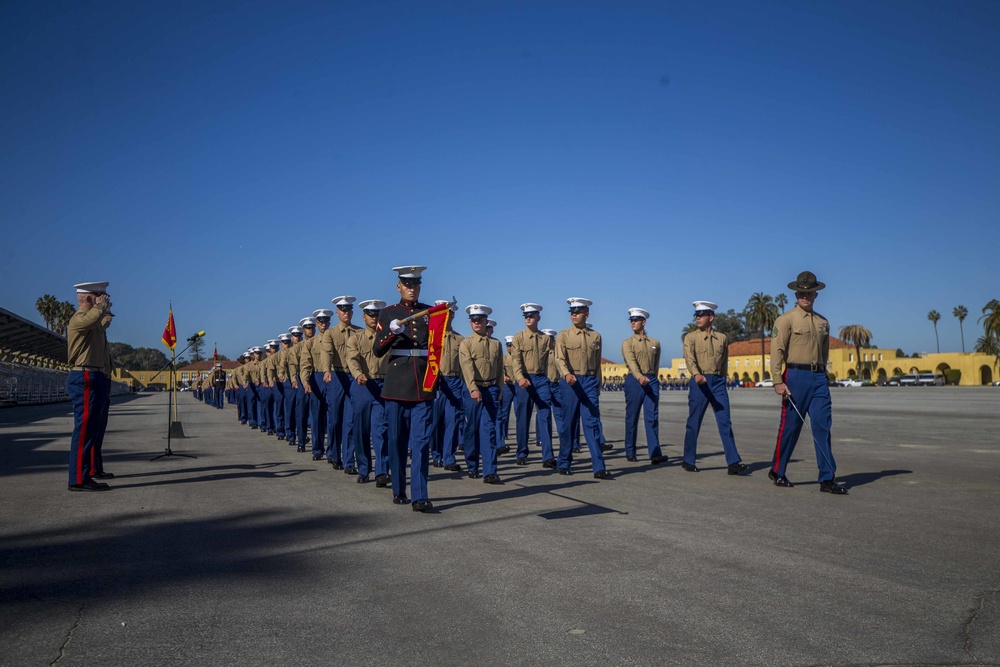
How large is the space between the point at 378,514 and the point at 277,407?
1168 cm

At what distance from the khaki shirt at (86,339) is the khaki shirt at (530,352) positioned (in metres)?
5.67

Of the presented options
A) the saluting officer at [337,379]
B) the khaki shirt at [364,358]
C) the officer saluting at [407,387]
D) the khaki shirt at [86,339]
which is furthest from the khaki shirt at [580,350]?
the khaki shirt at [86,339]

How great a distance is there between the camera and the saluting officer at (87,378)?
8586 millimetres

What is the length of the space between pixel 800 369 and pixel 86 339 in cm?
820

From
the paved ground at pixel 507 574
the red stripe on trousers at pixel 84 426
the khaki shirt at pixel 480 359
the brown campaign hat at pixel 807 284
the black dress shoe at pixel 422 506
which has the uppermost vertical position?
the brown campaign hat at pixel 807 284

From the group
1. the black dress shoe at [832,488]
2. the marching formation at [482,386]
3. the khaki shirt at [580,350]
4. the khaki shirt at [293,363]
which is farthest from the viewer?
the khaki shirt at [293,363]

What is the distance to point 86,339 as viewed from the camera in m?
9.05

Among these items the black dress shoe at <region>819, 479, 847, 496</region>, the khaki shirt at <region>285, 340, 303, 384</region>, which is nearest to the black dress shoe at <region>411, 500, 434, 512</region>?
the black dress shoe at <region>819, 479, 847, 496</region>

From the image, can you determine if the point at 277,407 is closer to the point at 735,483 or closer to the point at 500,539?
the point at 735,483

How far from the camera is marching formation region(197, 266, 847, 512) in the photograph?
751 cm

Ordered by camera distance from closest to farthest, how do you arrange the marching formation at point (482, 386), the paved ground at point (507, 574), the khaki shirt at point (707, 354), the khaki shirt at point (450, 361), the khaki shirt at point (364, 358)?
the paved ground at point (507, 574) → the marching formation at point (482, 386) → the khaki shirt at point (364, 358) → the khaki shirt at point (707, 354) → the khaki shirt at point (450, 361)

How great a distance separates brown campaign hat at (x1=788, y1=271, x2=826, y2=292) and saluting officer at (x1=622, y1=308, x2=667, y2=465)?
11.3 feet

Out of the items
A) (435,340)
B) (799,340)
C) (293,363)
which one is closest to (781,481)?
(799,340)

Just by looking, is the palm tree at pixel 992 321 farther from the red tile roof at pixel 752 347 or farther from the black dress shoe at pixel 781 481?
the black dress shoe at pixel 781 481
